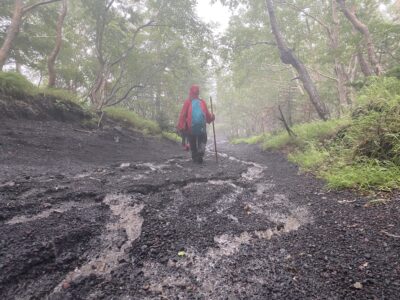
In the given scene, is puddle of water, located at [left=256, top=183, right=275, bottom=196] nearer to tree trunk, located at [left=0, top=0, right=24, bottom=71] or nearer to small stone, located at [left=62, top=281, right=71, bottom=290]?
small stone, located at [left=62, top=281, right=71, bottom=290]

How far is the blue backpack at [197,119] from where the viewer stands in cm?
717

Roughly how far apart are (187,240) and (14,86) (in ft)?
25.6

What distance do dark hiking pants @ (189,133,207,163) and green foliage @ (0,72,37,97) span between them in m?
5.53

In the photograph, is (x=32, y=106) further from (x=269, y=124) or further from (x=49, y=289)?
(x=269, y=124)

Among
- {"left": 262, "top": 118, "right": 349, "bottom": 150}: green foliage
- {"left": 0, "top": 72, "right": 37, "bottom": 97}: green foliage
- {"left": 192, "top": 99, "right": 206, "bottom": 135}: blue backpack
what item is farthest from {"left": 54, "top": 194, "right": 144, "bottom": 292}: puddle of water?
{"left": 0, "top": 72, "right": 37, "bottom": 97}: green foliage

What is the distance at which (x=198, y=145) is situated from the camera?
7480mm

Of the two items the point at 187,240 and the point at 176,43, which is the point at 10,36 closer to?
the point at 176,43

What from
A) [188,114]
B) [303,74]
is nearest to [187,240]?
[188,114]

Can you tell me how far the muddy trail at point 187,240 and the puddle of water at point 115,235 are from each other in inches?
0.5

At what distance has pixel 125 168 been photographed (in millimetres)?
5883

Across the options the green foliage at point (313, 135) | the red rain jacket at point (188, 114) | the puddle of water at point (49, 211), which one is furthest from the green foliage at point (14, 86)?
the green foliage at point (313, 135)

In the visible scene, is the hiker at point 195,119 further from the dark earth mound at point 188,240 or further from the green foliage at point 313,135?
the green foliage at point 313,135

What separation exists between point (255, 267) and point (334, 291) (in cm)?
60

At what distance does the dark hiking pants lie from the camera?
7349 millimetres
